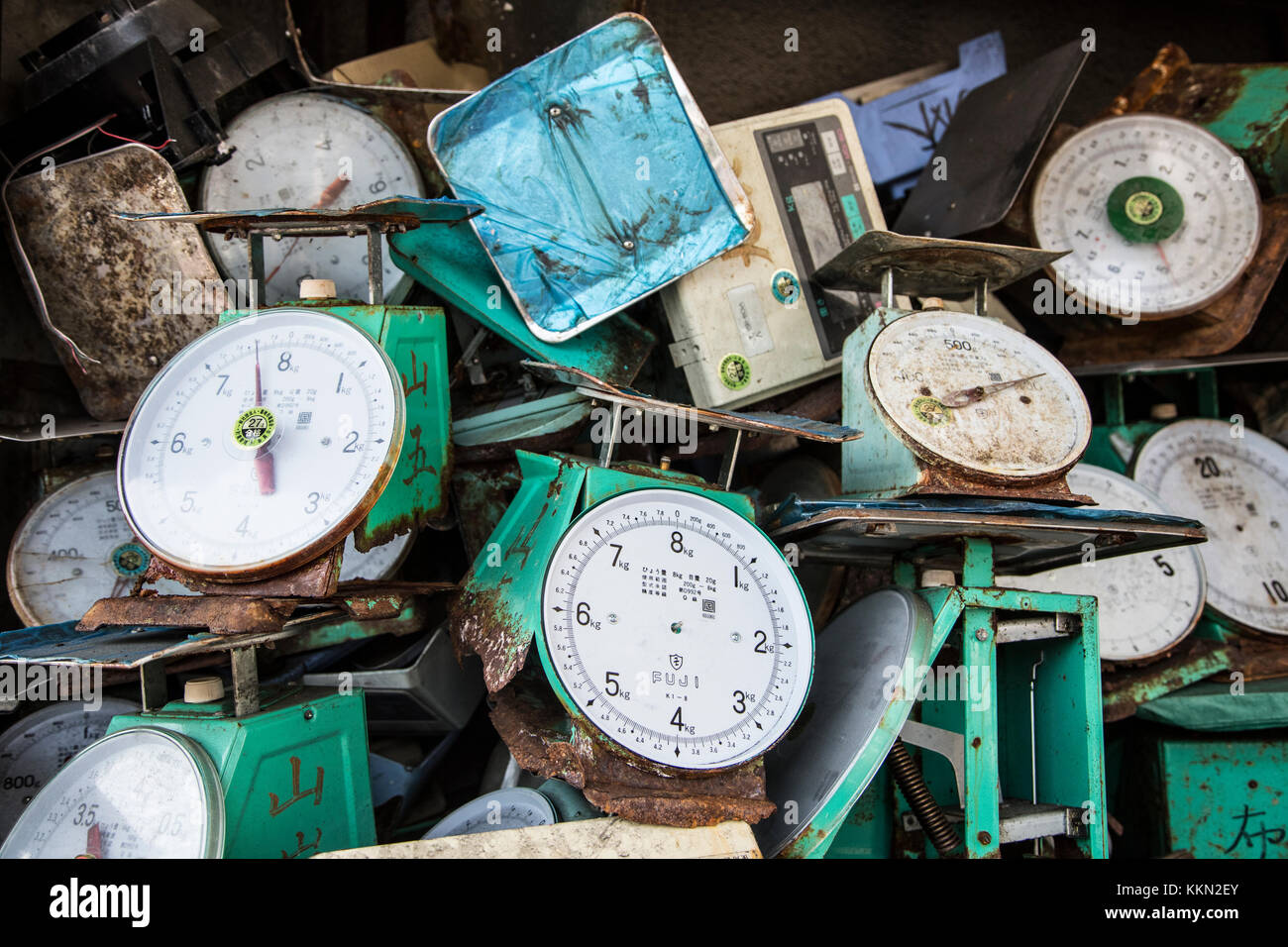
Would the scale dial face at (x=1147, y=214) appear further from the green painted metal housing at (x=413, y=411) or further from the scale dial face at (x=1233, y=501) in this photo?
the green painted metal housing at (x=413, y=411)

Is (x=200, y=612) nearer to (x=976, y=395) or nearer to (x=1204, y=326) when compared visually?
(x=976, y=395)

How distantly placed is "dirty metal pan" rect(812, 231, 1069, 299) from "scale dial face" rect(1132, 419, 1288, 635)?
0.90 m

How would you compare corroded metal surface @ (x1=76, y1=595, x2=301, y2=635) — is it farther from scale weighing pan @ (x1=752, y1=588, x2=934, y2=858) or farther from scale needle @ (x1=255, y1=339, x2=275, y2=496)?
scale weighing pan @ (x1=752, y1=588, x2=934, y2=858)

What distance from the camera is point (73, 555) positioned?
227cm

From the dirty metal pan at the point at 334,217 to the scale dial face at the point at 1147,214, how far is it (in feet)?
5.41

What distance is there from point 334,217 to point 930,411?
121 centimetres

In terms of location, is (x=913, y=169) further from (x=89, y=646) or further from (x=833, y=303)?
(x=89, y=646)

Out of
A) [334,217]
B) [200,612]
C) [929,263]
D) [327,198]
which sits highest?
[327,198]

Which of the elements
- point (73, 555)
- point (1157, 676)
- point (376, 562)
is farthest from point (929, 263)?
point (73, 555)

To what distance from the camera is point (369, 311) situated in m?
1.88

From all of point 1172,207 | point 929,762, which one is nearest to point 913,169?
point 1172,207

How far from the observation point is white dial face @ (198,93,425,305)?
2.37 metres

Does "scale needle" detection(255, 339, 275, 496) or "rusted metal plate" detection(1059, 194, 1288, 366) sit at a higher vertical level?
"rusted metal plate" detection(1059, 194, 1288, 366)

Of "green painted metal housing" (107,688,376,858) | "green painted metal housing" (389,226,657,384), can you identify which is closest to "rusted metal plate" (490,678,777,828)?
"green painted metal housing" (107,688,376,858)
